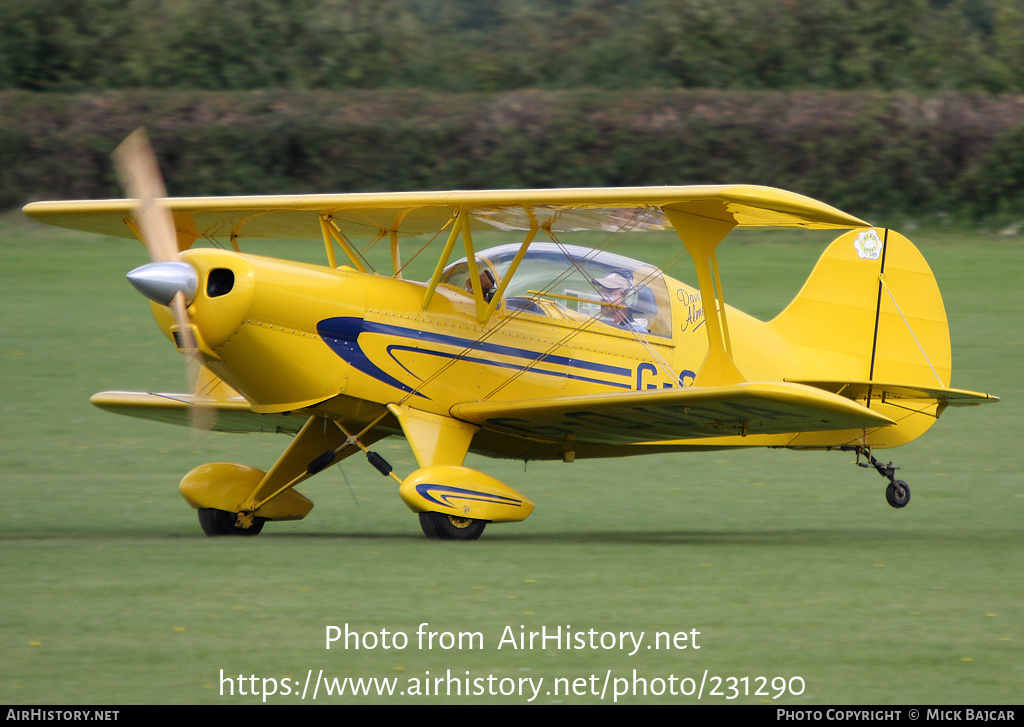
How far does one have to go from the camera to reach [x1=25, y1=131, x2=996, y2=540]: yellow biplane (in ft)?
29.2

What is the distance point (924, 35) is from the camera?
1303 inches

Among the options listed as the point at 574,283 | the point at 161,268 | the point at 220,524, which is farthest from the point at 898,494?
the point at 161,268

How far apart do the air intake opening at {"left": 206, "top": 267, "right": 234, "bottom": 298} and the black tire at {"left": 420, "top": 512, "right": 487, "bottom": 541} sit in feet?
6.66

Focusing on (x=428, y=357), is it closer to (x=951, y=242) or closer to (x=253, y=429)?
(x=253, y=429)

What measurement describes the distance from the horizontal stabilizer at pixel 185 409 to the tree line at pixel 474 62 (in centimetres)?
2155

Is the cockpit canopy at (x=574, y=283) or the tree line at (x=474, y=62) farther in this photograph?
the tree line at (x=474, y=62)

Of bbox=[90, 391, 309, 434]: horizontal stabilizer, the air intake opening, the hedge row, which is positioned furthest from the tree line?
the air intake opening

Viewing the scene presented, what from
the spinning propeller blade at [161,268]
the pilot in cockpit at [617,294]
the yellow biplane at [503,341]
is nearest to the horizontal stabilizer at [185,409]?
the yellow biplane at [503,341]

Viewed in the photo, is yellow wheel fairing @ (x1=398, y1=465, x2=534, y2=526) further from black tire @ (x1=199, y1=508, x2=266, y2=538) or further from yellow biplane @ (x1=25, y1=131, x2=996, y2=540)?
black tire @ (x1=199, y1=508, x2=266, y2=538)

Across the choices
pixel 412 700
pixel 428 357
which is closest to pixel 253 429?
pixel 428 357

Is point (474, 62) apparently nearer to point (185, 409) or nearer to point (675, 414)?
point (185, 409)

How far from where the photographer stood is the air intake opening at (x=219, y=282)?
345 inches

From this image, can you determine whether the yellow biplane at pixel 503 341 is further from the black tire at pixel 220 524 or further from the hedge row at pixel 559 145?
the hedge row at pixel 559 145

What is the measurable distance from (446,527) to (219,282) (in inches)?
90.2
